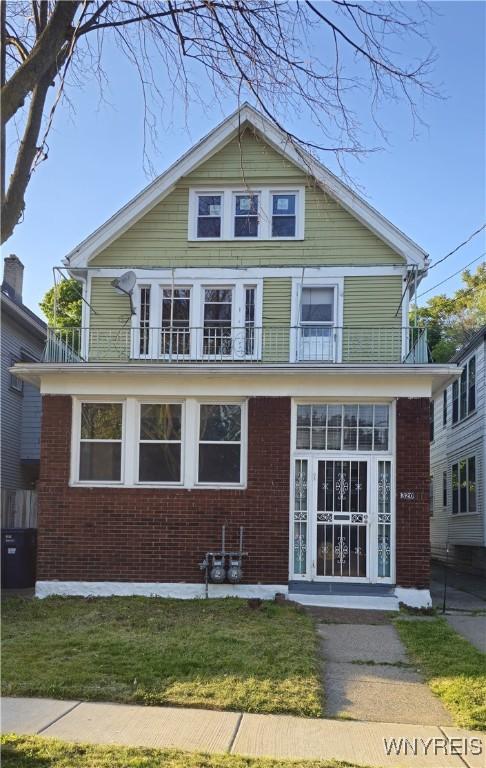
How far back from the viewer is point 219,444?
12.4 metres

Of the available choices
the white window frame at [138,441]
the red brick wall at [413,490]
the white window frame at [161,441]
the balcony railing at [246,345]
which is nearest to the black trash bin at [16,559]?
the white window frame at [138,441]

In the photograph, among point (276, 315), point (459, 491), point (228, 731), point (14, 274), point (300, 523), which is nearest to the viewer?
point (228, 731)

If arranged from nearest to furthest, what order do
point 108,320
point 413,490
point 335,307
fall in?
point 413,490, point 335,307, point 108,320

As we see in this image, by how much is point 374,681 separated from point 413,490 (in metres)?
4.93

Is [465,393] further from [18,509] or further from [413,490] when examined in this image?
[18,509]

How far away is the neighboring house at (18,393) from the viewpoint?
17.9 m

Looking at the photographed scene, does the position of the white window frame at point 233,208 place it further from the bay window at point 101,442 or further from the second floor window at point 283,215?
the bay window at point 101,442

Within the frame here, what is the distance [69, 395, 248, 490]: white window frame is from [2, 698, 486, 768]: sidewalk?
602 cm

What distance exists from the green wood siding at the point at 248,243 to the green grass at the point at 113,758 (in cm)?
1083

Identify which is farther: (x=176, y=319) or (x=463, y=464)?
(x=463, y=464)

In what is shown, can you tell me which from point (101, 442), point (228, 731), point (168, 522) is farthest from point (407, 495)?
point (228, 731)

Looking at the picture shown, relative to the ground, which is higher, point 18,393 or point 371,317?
point 371,317
